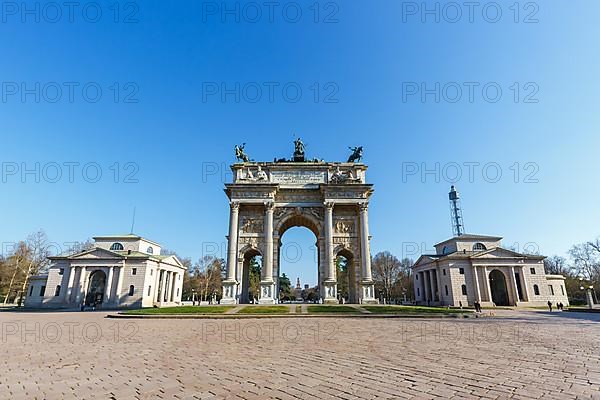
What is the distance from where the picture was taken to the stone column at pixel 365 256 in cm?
3609

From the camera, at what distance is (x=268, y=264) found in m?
37.3

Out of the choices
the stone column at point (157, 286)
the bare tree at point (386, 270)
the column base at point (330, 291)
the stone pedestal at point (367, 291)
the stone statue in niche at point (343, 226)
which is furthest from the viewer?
the bare tree at point (386, 270)

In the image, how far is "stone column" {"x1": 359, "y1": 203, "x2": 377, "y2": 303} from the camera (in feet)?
118

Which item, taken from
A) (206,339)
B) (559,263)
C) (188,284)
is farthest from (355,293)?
(559,263)

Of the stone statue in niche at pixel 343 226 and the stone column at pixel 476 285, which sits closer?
the stone statue in niche at pixel 343 226

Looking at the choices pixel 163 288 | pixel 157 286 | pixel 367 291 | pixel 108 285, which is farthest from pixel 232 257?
pixel 163 288

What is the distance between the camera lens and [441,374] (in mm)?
6164

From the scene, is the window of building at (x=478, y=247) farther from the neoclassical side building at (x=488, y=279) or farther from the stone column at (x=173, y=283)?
the stone column at (x=173, y=283)

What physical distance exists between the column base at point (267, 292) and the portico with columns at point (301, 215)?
0.70 ft

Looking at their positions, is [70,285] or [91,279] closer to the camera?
[70,285]

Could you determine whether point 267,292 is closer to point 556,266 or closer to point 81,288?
point 81,288

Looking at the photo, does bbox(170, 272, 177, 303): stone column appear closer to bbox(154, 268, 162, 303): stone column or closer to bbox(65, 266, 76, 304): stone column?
bbox(154, 268, 162, 303): stone column

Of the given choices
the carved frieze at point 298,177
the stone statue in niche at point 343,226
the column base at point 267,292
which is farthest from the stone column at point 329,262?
the column base at point 267,292

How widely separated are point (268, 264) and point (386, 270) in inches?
1915
